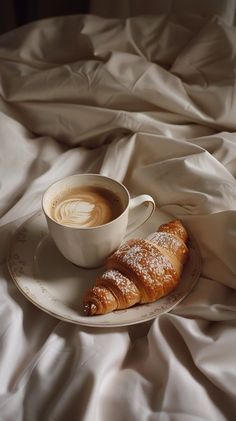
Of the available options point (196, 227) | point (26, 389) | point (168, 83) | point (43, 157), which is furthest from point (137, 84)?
point (26, 389)

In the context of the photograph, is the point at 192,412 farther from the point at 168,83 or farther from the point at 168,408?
the point at 168,83

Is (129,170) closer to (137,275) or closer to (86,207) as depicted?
(86,207)

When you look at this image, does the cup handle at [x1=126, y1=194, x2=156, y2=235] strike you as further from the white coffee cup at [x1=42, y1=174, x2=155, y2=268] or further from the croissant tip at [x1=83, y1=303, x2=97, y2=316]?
the croissant tip at [x1=83, y1=303, x2=97, y2=316]

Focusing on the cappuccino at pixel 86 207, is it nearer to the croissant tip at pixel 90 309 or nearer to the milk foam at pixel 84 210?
the milk foam at pixel 84 210

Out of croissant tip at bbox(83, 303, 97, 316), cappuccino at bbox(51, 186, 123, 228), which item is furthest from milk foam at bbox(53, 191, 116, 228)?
croissant tip at bbox(83, 303, 97, 316)

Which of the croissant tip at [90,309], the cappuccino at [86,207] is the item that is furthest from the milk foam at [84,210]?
the croissant tip at [90,309]

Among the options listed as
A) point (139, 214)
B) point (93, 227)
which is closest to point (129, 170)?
point (139, 214)
